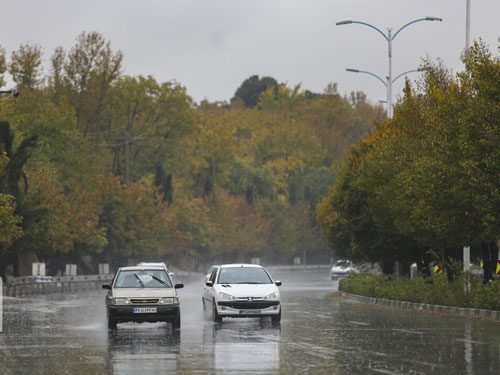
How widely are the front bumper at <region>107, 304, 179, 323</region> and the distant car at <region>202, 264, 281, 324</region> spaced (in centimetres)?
342

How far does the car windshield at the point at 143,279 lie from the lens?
94.3 ft

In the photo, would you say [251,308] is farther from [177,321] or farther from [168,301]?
[168,301]

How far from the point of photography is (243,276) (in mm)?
32625

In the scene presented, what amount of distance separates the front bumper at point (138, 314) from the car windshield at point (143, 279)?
1178mm

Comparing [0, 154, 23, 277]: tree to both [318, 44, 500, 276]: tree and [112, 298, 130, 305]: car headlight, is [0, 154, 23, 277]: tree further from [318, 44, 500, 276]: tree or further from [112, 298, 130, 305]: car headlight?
[112, 298, 130, 305]: car headlight

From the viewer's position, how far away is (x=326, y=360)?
19141mm

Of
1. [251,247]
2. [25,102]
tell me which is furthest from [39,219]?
[251,247]

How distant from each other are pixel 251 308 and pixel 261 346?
8096 millimetres

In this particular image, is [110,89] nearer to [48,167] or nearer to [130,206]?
[130,206]

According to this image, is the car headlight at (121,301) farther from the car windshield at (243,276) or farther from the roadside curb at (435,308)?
the roadside curb at (435,308)

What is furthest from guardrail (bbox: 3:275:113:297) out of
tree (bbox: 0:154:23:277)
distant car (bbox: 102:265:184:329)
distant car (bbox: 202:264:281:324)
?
distant car (bbox: 102:265:184:329)

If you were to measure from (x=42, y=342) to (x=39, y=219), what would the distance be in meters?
40.8

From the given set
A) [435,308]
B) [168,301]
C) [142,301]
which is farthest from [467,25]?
[142,301]

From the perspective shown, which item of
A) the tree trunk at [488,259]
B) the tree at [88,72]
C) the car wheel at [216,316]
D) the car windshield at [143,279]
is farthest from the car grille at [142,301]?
the tree at [88,72]
